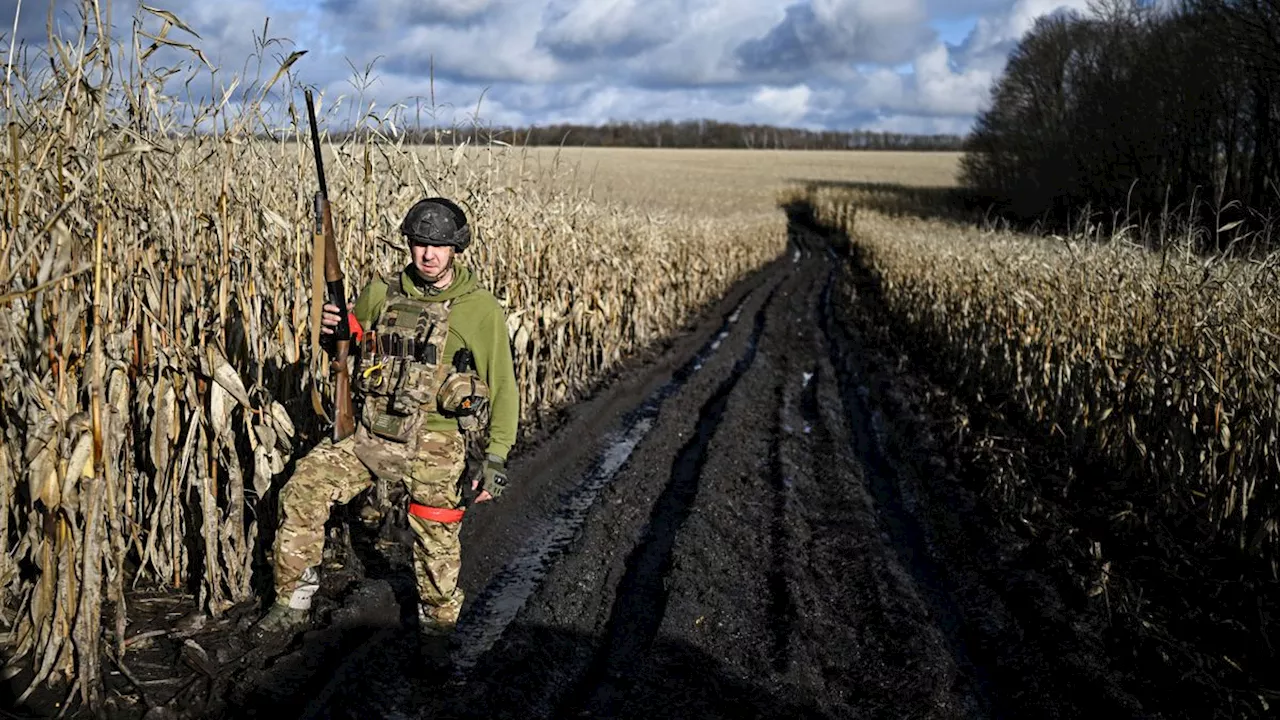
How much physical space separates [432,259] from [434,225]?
14cm

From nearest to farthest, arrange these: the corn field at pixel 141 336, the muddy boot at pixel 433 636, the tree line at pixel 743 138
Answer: the corn field at pixel 141 336 < the muddy boot at pixel 433 636 < the tree line at pixel 743 138

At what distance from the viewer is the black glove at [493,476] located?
3637mm

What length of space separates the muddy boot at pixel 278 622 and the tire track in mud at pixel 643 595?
3.82 ft

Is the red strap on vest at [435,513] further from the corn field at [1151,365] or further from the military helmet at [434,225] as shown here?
the corn field at [1151,365]

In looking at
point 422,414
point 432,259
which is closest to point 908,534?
point 422,414

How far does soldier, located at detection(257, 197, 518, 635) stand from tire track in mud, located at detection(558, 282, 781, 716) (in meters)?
0.69

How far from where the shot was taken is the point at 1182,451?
552cm

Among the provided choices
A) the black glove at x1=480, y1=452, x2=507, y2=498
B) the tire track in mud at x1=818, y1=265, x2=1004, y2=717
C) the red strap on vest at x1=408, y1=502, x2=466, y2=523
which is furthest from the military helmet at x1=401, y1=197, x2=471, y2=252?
the tire track in mud at x1=818, y1=265, x2=1004, y2=717

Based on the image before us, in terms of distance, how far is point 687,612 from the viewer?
4.30 m

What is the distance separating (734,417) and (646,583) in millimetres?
3546

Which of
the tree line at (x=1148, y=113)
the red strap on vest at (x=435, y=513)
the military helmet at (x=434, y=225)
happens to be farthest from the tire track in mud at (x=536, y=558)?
the tree line at (x=1148, y=113)

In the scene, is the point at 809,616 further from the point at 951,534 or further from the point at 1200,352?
the point at 1200,352

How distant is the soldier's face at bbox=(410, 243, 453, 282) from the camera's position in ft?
11.5

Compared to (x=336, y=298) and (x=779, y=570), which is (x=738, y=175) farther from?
(x=336, y=298)
